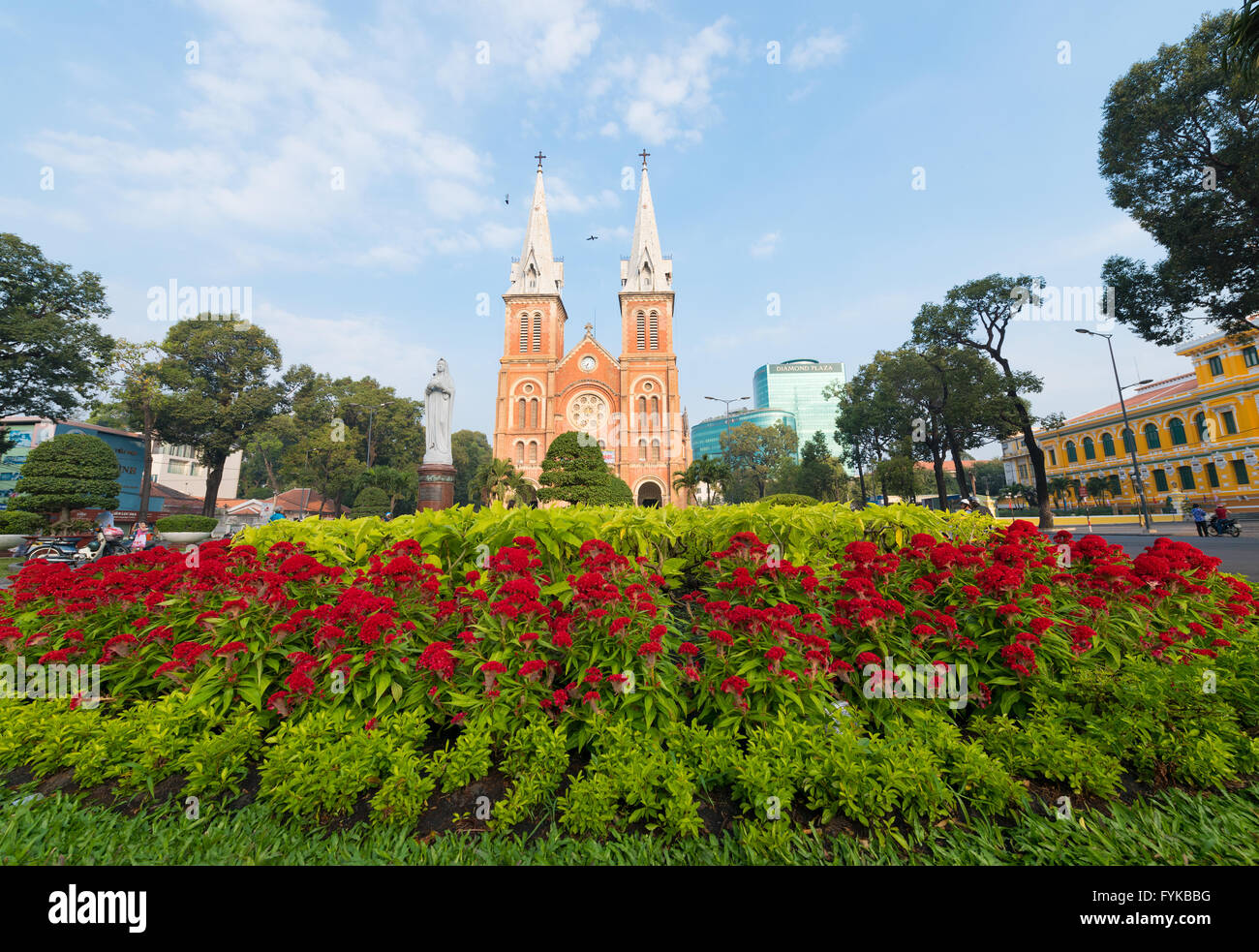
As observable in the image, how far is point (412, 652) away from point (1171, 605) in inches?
210

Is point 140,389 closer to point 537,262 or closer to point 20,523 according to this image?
point 20,523

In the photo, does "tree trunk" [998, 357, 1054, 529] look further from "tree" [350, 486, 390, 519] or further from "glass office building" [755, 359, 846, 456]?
"glass office building" [755, 359, 846, 456]

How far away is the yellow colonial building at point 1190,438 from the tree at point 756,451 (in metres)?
26.0

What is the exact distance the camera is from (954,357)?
77.7 feet

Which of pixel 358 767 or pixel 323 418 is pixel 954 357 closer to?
pixel 358 767

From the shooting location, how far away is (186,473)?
5259 cm

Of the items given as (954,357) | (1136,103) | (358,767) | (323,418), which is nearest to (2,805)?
(358,767)

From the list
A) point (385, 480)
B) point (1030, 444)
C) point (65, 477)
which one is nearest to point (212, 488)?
point (385, 480)

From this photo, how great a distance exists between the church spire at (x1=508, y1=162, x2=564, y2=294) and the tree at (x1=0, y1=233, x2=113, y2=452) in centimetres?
2760

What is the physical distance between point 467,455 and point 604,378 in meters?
33.2

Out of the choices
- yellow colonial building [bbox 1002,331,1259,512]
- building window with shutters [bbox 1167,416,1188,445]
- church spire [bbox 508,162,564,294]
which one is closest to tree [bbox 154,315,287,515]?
church spire [bbox 508,162,564,294]

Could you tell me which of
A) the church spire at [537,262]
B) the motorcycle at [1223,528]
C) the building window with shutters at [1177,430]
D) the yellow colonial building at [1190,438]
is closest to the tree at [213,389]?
the church spire at [537,262]

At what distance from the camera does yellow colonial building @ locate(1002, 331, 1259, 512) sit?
29.2 meters
